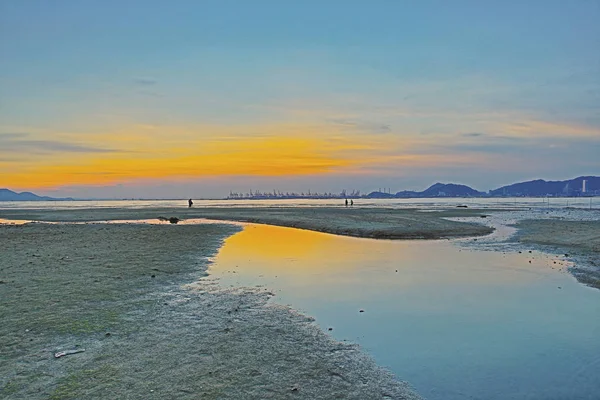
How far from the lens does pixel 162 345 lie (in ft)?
33.1

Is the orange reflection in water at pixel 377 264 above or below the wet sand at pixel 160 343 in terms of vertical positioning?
below

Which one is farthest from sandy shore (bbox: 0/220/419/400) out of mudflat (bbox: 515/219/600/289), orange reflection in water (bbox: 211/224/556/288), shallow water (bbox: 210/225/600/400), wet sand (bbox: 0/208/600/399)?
mudflat (bbox: 515/219/600/289)

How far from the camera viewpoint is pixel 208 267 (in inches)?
862

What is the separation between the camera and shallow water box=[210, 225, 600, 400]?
29.0ft

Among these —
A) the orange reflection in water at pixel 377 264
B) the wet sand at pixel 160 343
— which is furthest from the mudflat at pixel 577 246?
the orange reflection in water at pixel 377 264

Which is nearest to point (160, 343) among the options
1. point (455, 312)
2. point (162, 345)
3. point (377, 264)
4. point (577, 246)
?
point (162, 345)

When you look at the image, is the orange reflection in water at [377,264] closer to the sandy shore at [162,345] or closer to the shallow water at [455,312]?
the shallow water at [455,312]

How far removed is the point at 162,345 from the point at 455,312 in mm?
9050

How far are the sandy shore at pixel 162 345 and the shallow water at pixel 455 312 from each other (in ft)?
3.88

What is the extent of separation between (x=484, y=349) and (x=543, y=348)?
1459mm

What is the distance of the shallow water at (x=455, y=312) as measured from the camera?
8.83 metres

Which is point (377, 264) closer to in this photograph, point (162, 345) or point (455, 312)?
point (455, 312)

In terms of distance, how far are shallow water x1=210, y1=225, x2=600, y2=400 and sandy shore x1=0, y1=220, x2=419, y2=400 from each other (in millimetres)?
1184

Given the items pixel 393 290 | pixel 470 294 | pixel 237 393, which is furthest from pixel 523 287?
pixel 237 393
